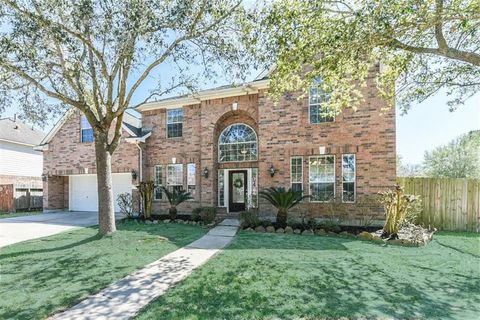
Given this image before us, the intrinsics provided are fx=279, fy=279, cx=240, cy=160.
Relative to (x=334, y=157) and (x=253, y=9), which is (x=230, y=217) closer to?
(x=334, y=157)

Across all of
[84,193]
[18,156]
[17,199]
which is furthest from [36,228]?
[18,156]

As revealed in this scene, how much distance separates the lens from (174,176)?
49.0 ft

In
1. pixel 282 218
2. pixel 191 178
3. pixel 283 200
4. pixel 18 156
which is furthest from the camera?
pixel 18 156

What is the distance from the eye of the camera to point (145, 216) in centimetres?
1300

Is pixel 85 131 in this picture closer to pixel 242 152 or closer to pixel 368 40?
pixel 242 152

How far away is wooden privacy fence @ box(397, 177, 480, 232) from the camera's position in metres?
10.5

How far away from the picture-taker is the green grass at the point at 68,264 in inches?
177

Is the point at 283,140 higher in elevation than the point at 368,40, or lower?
lower

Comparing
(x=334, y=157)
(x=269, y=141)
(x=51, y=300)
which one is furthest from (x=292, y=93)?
(x=51, y=300)

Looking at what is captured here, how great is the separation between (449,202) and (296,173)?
585 cm

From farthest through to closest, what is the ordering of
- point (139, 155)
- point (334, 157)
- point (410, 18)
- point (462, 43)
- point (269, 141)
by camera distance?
1. point (139, 155)
2. point (269, 141)
3. point (334, 157)
4. point (462, 43)
5. point (410, 18)

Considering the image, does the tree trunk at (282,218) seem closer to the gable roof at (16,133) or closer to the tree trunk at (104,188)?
the tree trunk at (104,188)

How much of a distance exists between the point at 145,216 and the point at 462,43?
13132 mm

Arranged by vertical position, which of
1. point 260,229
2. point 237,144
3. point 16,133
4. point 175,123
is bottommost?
point 260,229
